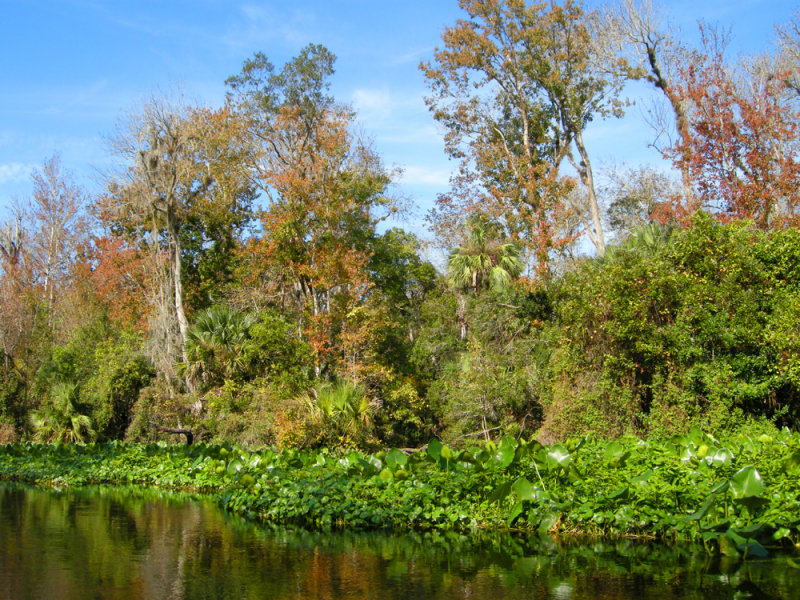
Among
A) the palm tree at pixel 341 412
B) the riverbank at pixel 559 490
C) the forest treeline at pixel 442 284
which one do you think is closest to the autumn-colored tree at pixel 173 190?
the forest treeline at pixel 442 284

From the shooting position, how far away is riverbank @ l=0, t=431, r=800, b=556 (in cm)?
564

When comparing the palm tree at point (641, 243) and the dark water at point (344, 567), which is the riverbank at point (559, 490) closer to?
the dark water at point (344, 567)

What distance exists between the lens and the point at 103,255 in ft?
91.0

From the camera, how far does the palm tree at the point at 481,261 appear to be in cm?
2095

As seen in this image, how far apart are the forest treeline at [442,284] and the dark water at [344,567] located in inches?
287

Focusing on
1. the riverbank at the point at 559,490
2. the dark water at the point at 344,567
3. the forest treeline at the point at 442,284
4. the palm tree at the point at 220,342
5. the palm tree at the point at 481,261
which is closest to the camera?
the dark water at the point at 344,567

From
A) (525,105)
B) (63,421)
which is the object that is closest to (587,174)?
(525,105)

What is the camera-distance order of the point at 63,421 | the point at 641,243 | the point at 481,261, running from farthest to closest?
the point at 481,261, the point at 63,421, the point at 641,243

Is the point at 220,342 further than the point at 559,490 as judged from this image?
Yes

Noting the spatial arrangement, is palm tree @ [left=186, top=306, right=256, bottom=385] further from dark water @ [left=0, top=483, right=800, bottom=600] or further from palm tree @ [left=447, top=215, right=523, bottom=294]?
dark water @ [left=0, top=483, right=800, bottom=600]

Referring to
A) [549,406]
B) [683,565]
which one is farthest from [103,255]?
[683,565]

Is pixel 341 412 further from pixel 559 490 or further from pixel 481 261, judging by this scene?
pixel 559 490

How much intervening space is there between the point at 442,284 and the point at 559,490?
18.2 meters

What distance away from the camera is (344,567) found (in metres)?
5.56
